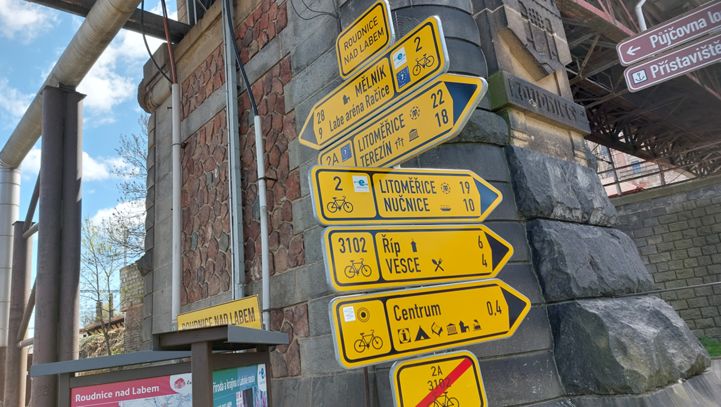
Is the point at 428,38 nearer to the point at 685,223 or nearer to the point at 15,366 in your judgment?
the point at 15,366

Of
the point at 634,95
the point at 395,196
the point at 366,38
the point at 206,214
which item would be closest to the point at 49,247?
the point at 206,214

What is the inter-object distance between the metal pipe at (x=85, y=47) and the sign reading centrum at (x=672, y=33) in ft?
20.0

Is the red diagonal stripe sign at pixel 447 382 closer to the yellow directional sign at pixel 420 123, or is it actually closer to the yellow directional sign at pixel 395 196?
the yellow directional sign at pixel 395 196

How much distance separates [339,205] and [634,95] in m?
15.4

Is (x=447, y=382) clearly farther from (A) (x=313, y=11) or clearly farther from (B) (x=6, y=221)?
(B) (x=6, y=221)

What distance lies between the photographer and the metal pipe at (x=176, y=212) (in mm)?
6301

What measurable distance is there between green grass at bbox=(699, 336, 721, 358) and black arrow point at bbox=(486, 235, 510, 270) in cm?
850

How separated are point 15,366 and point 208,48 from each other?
695 centimetres

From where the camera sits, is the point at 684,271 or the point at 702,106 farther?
the point at 702,106

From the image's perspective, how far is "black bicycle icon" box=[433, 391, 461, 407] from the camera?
2.16 m

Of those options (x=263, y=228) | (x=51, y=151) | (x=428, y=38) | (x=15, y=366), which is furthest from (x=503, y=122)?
(x=15, y=366)

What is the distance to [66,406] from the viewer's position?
2975 mm

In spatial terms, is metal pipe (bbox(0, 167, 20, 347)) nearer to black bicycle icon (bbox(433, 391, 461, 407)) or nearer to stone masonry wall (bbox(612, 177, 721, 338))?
black bicycle icon (bbox(433, 391, 461, 407))

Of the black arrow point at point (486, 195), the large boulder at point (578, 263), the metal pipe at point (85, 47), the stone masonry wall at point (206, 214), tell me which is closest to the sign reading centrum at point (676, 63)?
the large boulder at point (578, 263)
